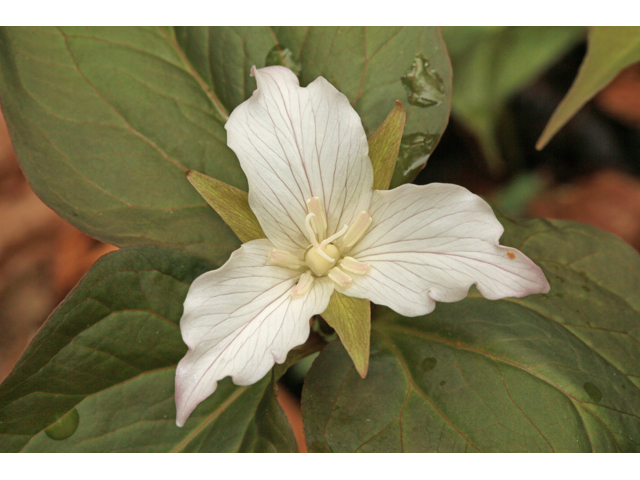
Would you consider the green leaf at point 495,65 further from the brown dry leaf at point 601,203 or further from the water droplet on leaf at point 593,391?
the water droplet on leaf at point 593,391

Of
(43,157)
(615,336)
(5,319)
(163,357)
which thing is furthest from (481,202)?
(5,319)

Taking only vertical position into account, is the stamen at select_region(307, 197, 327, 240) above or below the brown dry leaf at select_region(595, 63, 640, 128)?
above

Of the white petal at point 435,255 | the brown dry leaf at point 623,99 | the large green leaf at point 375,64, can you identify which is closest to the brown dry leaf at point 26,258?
the large green leaf at point 375,64

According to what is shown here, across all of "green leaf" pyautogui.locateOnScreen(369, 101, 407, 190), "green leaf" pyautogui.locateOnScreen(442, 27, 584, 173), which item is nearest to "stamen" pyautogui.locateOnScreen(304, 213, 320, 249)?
"green leaf" pyautogui.locateOnScreen(369, 101, 407, 190)

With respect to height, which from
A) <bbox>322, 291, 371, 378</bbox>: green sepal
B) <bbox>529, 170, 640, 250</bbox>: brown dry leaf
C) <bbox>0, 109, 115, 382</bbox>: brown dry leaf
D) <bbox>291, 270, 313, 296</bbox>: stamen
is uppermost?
<bbox>291, 270, 313, 296</bbox>: stamen

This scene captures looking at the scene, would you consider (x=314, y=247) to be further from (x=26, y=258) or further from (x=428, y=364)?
(x=26, y=258)

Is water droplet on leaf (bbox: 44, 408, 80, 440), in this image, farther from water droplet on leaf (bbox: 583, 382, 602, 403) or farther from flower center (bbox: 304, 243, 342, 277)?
water droplet on leaf (bbox: 583, 382, 602, 403)

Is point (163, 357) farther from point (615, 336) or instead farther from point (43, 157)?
point (615, 336)

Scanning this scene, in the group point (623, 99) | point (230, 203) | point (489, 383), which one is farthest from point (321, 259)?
point (623, 99)
